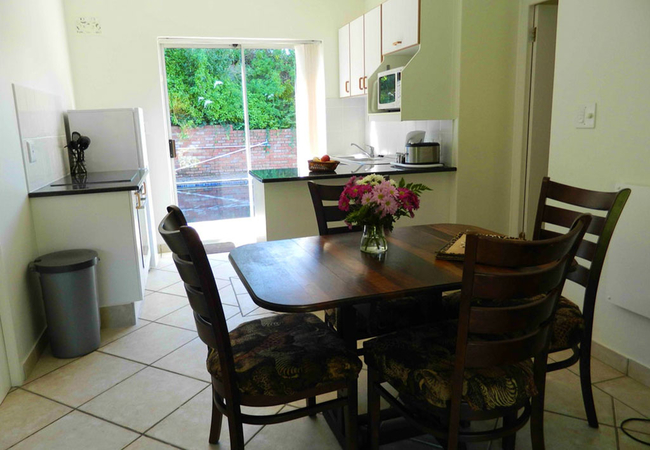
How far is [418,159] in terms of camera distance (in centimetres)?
377

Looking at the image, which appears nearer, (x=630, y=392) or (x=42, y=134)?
(x=630, y=392)

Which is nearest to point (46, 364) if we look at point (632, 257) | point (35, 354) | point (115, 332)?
point (35, 354)

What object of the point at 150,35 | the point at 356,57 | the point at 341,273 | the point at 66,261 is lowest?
the point at 66,261

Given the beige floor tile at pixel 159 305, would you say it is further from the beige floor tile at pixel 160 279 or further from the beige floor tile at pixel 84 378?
the beige floor tile at pixel 84 378

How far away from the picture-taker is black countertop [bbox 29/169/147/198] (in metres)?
2.94

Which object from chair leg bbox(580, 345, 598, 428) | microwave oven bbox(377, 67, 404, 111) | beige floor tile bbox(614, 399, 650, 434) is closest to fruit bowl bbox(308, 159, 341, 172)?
microwave oven bbox(377, 67, 404, 111)

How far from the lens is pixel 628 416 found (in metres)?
2.16

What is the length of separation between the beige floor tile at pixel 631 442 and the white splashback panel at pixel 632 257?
56cm

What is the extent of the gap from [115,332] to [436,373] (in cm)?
230

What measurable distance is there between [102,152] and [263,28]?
6.66ft

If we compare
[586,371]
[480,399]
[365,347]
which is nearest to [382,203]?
[365,347]

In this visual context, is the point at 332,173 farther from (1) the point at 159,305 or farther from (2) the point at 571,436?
(2) the point at 571,436

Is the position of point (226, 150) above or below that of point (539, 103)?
below

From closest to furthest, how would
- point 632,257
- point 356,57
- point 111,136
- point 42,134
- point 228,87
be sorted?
point 632,257, point 42,134, point 111,136, point 356,57, point 228,87
